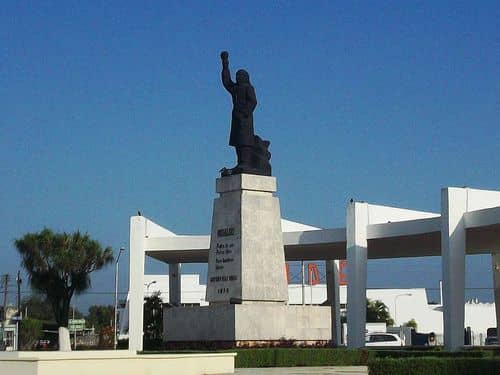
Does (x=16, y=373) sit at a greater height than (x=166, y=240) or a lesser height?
lesser

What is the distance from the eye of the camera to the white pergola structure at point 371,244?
36781 millimetres

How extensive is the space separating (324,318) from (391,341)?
27.8 meters

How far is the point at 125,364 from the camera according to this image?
21578 millimetres

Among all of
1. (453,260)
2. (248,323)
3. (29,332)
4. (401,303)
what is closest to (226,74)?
(248,323)

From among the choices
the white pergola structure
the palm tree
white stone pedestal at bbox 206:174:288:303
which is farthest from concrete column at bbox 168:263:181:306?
white stone pedestal at bbox 206:174:288:303

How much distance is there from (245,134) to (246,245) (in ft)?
13.7

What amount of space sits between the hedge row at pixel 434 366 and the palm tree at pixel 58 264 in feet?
113

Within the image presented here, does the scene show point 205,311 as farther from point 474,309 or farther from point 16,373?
point 474,309

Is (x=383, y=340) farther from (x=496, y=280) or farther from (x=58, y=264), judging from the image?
(x=58, y=264)

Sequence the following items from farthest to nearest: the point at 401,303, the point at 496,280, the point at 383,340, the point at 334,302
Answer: the point at 401,303 < the point at 383,340 < the point at 334,302 < the point at 496,280

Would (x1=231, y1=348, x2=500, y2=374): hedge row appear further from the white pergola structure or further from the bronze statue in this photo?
the white pergola structure

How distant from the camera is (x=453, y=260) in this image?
36.7 m

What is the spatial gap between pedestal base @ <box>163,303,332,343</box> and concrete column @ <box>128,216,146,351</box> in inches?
479

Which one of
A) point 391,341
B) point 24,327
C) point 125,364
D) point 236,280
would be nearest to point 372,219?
point 236,280
